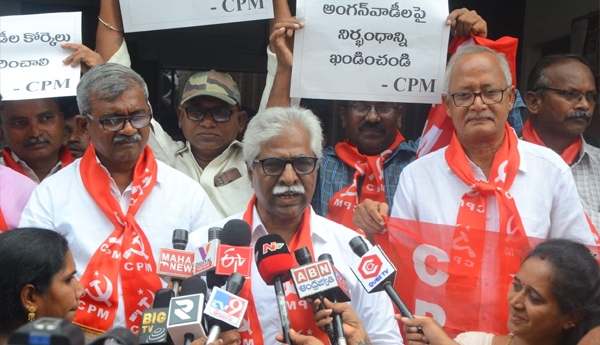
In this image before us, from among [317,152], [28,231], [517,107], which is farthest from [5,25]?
[517,107]

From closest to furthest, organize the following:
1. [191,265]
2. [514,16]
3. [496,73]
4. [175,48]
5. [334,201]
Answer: [191,265] → [496,73] → [334,201] → [514,16] → [175,48]

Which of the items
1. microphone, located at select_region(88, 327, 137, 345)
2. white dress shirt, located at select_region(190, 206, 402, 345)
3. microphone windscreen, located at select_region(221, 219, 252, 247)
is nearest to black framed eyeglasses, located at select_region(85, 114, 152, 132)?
white dress shirt, located at select_region(190, 206, 402, 345)

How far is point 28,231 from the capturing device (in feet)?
8.78

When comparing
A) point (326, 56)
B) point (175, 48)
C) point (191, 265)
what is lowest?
point (191, 265)

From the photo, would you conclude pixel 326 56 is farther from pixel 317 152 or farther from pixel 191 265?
pixel 191 265

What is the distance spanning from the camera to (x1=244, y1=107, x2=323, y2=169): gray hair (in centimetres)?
314

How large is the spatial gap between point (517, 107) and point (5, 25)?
3072 millimetres

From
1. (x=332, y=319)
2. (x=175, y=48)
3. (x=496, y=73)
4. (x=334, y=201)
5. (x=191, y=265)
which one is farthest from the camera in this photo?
(x=175, y=48)

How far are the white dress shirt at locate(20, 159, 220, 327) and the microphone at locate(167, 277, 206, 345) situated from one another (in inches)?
38.7

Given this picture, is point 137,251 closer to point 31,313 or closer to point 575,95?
point 31,313

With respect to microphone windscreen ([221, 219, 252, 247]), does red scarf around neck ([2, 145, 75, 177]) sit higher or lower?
higher

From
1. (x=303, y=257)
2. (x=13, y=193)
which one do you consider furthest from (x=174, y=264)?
(x=13, y=193)

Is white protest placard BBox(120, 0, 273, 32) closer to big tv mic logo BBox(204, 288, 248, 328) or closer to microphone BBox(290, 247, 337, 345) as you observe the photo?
microphone BBox(290, 247, 337, 345)

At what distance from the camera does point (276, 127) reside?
3.15m
